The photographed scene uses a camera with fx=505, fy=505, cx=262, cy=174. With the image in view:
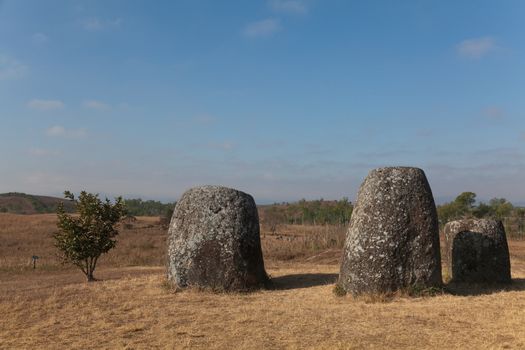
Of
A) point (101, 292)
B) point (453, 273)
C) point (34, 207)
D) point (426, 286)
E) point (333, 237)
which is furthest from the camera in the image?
point (34, 207)

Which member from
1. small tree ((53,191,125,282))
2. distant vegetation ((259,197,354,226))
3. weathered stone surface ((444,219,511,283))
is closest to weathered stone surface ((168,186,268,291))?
small tree ((53,191,125,282))

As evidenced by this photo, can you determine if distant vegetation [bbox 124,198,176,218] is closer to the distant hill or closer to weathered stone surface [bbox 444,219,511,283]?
the distant hill

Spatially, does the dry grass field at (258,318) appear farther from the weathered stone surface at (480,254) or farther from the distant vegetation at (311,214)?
the distant vegetation at (311,214)

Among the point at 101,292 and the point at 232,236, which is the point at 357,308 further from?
the point at 101,292

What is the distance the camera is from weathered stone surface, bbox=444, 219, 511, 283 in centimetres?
1351

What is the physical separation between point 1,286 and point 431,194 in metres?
12.8

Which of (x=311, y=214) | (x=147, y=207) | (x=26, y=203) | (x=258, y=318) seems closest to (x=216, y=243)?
(x=258, y=318)

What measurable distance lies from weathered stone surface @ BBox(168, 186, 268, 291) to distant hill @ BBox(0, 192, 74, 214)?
3104 inches

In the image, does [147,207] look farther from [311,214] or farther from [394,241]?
[394,241]

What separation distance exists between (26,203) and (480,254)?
96230 mm

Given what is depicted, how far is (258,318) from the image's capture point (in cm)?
942

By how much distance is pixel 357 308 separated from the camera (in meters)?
10.3

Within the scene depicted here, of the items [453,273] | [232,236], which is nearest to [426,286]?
[453,273]

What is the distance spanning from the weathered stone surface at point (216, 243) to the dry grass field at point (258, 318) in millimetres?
446
